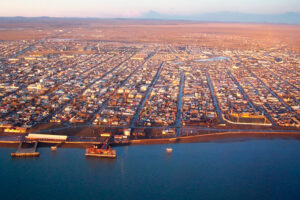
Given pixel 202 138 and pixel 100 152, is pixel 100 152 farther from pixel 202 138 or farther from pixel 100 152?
pixel 202 138

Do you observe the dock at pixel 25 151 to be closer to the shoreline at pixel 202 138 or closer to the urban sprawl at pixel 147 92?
the shoreline at pixel 202 138

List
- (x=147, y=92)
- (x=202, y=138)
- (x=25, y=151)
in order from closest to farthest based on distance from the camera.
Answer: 1. (x=25, y=151)
2. (x=202, y=138)
3. (x=147, y=92)

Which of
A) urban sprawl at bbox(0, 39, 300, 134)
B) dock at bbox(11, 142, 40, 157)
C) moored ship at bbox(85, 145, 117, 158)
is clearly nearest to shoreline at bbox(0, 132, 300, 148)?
dock at bbox(11, 142, 40, 157)

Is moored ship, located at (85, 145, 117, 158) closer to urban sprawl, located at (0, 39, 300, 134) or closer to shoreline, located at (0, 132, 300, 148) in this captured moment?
shoreline, located at (0, 132, 300, 148)

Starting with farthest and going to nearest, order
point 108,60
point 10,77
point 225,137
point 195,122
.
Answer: point 108,60, point 10,77, point 195,122, point 225,137

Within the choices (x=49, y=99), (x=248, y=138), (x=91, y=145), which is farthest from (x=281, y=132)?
(x=49, y=99)

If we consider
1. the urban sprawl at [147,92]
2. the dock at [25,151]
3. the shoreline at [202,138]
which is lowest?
the dock at [25,151]

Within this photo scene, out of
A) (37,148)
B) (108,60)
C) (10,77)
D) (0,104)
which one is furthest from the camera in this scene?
(108,60)

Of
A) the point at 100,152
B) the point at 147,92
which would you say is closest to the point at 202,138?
the point at 100,152

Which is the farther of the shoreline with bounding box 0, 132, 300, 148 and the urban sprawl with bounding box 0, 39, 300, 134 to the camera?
the urban sprawl with bounding box 0, 39, 300, 134

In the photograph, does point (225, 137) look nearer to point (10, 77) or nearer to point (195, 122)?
point (195, 122)

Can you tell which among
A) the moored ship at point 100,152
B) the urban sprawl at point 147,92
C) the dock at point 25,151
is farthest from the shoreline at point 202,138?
the urban sprawl at point 147,92
